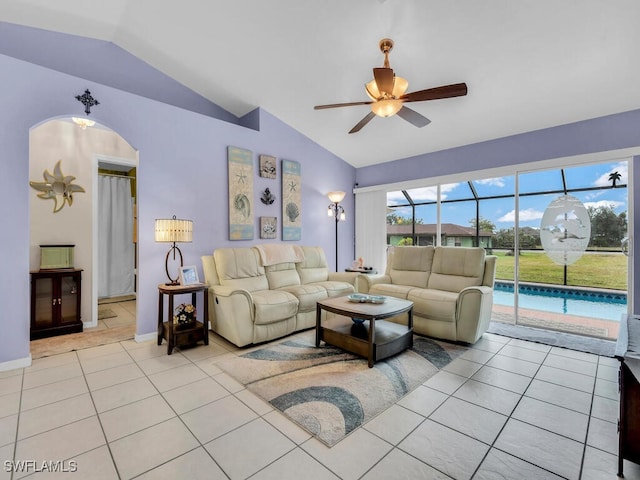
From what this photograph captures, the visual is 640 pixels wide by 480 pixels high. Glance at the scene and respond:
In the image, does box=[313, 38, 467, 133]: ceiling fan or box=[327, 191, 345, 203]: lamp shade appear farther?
box=[327, 191, 345, 203]: lamp shade

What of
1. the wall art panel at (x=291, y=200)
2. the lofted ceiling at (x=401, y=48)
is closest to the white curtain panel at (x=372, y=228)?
the wall art panel at (x=291, y=200)

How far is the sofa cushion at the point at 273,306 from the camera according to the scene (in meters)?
3.15

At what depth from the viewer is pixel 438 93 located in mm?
2400

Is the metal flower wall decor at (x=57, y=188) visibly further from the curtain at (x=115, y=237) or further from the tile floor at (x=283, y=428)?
the tile floor at (x=283, y=428)

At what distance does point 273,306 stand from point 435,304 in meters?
1.82

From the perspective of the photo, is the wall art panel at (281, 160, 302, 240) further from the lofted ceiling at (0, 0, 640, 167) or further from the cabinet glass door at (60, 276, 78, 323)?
the cabinet glass door at (60, 276, 78, 323)

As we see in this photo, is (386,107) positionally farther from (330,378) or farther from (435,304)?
(330,378)

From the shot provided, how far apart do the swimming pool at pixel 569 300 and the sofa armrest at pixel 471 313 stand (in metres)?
2.08

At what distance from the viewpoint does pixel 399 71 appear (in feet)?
10.5

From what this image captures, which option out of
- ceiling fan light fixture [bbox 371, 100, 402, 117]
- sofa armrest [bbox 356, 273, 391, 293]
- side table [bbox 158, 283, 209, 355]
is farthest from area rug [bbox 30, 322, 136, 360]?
ceiling fan light fixture [bbox 371, 100, 402, 117]

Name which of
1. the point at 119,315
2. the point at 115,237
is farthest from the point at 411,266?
the point at 115,237

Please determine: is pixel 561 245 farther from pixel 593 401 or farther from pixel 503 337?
pixel 593 401

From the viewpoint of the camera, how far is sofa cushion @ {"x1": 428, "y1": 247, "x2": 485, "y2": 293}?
366 cm

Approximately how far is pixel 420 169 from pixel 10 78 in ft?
16.7
